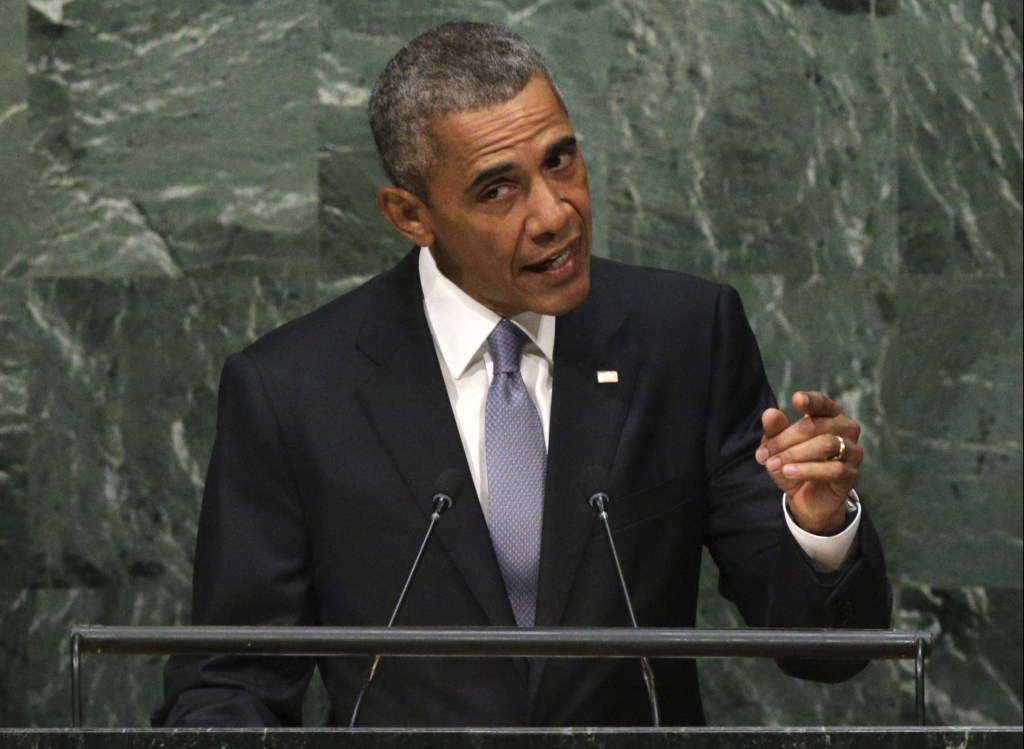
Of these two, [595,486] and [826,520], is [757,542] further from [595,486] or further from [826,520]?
[595,486]

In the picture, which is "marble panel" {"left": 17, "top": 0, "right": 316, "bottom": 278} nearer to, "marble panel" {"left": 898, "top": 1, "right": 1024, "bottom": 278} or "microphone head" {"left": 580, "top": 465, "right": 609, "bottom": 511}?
"marble panel" {"left": 898, "top": 1, "right": 1024, "bottom": 278}

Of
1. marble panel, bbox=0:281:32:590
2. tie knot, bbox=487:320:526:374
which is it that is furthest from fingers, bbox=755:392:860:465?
marble panel, bbox=0:281:32:590

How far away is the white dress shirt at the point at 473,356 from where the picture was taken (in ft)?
8.88

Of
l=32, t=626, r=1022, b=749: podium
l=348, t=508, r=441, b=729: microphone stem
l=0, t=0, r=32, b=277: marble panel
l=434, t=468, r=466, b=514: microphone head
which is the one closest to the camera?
l=32, t=626, r=1022, b=749: podium

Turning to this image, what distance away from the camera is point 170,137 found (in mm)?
3955

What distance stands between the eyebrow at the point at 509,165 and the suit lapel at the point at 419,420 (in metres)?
0.27

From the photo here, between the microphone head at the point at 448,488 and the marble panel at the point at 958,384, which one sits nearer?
the microphone head at the point at 448,488

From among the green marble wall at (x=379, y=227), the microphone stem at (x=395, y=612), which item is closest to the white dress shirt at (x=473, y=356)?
the microphone stem at (x=395, y=612)

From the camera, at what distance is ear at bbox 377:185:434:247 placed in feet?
9.09

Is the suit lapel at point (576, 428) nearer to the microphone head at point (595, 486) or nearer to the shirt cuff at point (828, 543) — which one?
the microphone head at point (595, 486)

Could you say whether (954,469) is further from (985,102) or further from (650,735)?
(650,735)

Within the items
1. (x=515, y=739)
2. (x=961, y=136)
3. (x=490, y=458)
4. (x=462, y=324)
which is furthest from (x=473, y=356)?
(x=961, y=136)

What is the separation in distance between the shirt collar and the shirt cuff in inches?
21.0

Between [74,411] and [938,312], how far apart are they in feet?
6.78
